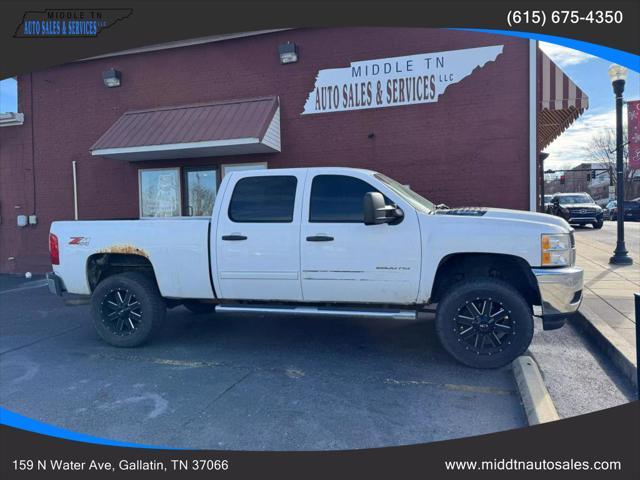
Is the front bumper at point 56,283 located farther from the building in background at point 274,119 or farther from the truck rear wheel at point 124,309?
the building in background at point 274,119

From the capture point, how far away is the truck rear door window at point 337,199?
509cm

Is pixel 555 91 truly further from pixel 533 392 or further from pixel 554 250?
pixel 533 392

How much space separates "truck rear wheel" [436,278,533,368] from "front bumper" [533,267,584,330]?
0.64 feet

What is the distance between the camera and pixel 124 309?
5.69 m

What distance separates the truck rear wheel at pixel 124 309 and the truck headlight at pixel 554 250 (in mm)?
4367

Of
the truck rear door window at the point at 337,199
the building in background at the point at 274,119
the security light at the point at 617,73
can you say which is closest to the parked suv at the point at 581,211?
the building in background at the point at 274,119

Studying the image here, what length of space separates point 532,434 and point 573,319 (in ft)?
11.5

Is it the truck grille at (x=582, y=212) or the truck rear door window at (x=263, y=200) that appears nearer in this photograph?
the truck rear door window at (x=263, y=200)

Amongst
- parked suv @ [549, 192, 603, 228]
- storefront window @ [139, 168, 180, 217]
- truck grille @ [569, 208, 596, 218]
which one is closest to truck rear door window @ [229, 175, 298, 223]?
storefront window @ [139, 168, 180, 217]

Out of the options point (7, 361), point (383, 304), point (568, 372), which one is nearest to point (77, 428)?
point (7, 361)

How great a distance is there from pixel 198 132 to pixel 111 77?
3.59 m

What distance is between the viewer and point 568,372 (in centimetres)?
458

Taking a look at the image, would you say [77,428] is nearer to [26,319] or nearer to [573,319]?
[26,319]

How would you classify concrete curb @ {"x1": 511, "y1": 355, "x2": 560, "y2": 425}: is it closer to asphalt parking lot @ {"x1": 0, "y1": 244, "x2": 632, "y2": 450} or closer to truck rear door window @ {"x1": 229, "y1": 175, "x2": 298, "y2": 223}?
asphalt parking lot @ {"x1": 0, "y1": 244, "x2": 632, "y2": 450}
